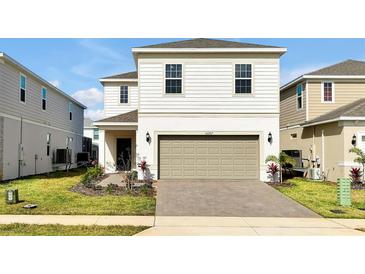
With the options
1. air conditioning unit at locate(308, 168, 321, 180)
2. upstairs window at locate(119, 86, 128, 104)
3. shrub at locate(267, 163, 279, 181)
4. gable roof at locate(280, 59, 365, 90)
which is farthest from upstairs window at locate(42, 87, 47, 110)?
air conditioning unit at locate(308, 168, 321, 180)

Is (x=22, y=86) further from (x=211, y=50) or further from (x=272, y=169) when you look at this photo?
(x=272, y=169)

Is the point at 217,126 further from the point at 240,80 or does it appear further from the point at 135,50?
the point at 135,50

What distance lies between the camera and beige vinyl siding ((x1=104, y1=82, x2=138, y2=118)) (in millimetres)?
23125

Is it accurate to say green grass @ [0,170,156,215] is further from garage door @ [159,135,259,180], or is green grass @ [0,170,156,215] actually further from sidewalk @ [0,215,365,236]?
garage door @ [159,135,259,180]

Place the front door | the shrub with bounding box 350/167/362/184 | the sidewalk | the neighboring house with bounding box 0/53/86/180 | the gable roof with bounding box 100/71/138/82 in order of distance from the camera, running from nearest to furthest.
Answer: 1. the sidewalk
2. the shrub with bounding box 350/167/362/184
3. the neighboring house with bounding box 0/53/86/180
4. the front door
5. the gable roof with bounding box 100/71/138/82

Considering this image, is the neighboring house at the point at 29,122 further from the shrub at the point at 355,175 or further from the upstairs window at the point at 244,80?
the shrub at the point at 355,175

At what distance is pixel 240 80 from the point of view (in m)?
16.2

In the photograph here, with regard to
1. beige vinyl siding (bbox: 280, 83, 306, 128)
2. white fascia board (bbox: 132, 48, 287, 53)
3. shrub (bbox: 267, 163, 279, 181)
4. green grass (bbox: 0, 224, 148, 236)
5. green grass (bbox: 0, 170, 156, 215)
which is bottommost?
green grass (bbox: 0, 224, 148, 236)

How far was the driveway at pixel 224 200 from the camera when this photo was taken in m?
10.1

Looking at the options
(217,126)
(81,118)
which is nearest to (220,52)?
(217,126)

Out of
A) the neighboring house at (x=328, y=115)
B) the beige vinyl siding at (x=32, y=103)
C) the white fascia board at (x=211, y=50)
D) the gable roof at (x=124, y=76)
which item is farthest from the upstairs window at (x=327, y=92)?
the beige vinyl siding at (x=32, y=103)

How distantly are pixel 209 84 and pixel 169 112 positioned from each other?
94.0 inches

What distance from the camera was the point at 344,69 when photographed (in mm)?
20609

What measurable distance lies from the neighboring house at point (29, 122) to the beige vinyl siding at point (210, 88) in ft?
22.7
